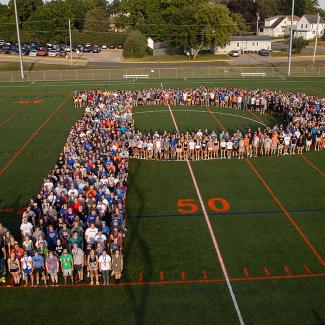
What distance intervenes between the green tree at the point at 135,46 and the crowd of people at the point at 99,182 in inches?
1746

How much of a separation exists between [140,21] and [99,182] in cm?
7394

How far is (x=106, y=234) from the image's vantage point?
37.3 feet

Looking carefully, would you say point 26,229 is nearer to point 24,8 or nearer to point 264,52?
point 264,52

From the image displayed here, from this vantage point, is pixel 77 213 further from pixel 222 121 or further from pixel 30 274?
pixel 222 121

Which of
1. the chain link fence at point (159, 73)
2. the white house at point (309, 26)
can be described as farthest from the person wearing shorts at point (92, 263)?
the white house at point (309, 26)

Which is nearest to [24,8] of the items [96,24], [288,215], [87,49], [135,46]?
[96,24]

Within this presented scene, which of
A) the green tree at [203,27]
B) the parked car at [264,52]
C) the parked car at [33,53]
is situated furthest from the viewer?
the parked car at [264,52]

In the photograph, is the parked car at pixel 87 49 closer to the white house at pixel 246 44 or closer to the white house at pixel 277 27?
the white house at pixel 246 44

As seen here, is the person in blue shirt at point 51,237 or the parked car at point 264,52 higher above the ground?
the parked car at point 264,52

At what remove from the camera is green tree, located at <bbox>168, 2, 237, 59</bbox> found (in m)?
66.7

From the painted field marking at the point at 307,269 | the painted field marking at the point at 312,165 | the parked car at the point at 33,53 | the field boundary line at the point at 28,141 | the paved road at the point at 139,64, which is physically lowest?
the painted field marking at the point at 307,269

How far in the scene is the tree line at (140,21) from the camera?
67.4m

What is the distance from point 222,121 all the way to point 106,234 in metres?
17.2

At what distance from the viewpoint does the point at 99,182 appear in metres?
14.0
